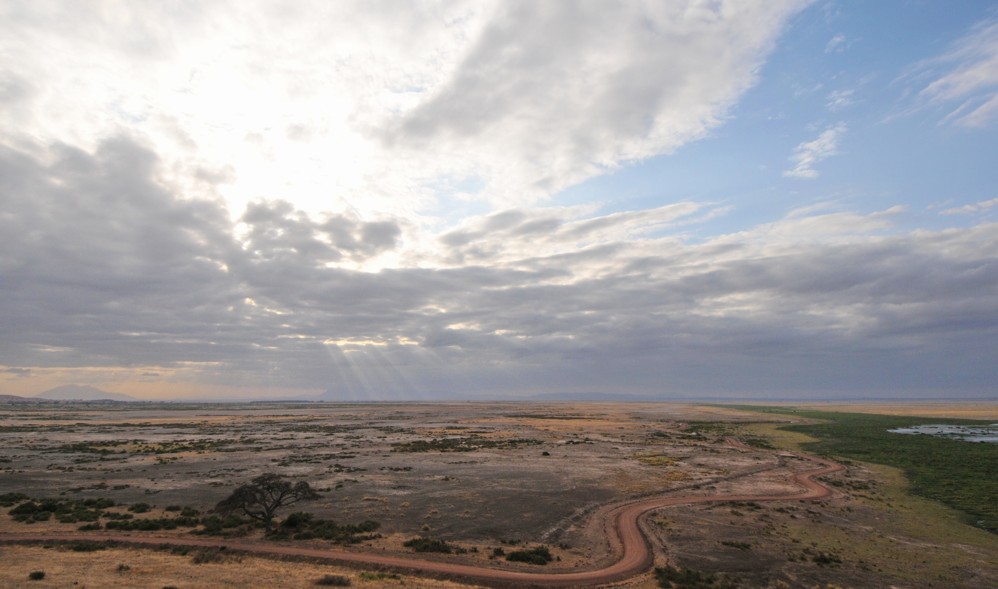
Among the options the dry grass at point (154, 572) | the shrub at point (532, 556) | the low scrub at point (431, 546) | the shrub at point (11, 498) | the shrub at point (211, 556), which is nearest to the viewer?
the dry grass at point (154, 572)

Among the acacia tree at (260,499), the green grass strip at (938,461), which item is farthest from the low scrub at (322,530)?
the green grass strip at (938,461)

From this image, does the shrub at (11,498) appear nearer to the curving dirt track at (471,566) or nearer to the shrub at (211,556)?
the curving dirt track at (471,566)

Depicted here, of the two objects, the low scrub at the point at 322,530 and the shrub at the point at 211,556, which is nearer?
the shrub at the point at 211,556

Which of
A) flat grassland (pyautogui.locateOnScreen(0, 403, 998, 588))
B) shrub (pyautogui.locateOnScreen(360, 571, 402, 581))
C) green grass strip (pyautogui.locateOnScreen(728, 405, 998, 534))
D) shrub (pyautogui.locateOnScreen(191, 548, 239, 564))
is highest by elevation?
shrub (pyautogui.locateOnScreen(191, 548, 239, 564))

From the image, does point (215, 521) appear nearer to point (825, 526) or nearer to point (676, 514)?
point (676, 514)

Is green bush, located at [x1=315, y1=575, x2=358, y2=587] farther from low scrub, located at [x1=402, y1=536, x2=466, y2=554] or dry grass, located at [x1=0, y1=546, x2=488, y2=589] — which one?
low scrub, located at [x1=402, y1=536, x2=466, y2=554]

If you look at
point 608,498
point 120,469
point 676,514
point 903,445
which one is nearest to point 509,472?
point 608,498

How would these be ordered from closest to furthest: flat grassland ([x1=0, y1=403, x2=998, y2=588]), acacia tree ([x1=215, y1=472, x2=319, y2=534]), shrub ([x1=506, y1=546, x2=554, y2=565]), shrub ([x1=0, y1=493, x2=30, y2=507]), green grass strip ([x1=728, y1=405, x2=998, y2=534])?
1. flat grassland ([x1=0, y1=403, x2=998, y2=588])
2. shrub ([x1=506, y1=546, x2=554, y2=565])
3. acacia tree ([x1=215, y1=472, x2=319, y2=534])
4. shrub ([x1=0, y1=493, x2=30, y2=507])
5. green grass strip ([x1=728, y1=405, x2=998, y2=534])

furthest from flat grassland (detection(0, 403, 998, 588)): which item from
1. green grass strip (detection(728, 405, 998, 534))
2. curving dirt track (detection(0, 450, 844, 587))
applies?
green grass strip (detection(728, 405, 998, 534))

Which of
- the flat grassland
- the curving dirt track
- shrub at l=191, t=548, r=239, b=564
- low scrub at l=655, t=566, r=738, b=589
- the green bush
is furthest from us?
shrub at l=191, t=548, r=239, b=564

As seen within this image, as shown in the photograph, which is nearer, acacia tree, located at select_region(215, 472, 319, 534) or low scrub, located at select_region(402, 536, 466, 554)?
low scrub, located at select_region(402, 536, 466, 554)

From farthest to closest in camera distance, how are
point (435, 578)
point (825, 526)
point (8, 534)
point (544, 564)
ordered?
1. point (825, 526)
2. point (8, 534)
3. point (544, 564)
4. point (435, 578)
